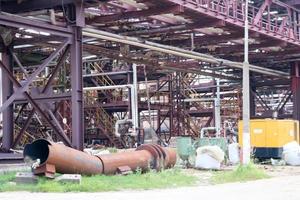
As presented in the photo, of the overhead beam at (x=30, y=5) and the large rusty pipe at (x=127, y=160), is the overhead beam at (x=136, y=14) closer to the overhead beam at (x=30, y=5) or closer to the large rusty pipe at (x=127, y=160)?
the overhead beam at (x=30, y=5)

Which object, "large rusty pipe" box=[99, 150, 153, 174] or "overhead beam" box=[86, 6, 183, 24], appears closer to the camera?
"large rusty pipe" box=[99, 150, 153, 174]

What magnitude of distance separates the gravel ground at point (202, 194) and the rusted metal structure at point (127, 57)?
15.7 feet

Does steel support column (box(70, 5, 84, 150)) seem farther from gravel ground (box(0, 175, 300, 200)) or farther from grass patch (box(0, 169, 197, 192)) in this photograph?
gravel ground (box(0, 175, 300, 200))

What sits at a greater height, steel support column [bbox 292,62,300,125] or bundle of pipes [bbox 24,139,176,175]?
steel support column [bbox 292,62,300,125]

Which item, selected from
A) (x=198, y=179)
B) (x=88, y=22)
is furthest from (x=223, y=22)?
(x=198, y=179)

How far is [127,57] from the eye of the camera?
26422 millimetres

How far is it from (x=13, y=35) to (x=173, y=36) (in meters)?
7.95

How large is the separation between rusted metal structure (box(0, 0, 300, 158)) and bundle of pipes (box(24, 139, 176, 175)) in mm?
1519

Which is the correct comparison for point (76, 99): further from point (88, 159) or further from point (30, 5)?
point (30, 5)

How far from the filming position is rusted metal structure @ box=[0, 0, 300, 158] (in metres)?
17.5

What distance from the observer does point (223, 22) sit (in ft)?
72.8

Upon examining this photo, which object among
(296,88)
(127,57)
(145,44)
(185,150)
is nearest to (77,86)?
(185,150)

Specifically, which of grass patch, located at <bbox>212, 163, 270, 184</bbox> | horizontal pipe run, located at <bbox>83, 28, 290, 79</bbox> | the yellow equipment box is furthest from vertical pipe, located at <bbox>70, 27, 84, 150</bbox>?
the yellow equipment box

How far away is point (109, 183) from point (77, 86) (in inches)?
172
